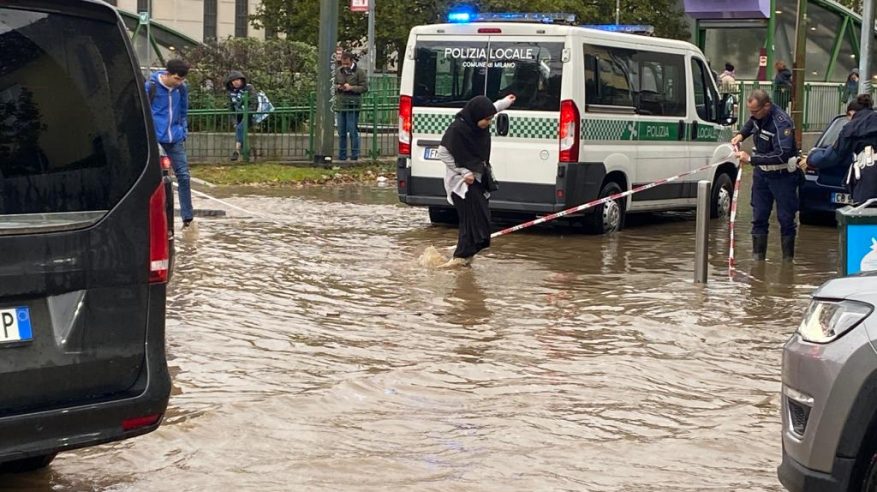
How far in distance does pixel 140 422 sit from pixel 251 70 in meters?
18.3

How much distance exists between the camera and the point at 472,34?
47.6 ft

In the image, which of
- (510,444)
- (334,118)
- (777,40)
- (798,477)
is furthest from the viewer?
(777,40)

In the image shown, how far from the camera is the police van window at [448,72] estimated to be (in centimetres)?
1444

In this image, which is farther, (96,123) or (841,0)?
(841,0)

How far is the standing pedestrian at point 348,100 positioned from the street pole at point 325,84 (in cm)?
66

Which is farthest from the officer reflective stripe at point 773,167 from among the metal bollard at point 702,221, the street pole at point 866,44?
the street pole at point 866,44

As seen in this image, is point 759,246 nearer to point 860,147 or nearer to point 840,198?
point 860,147

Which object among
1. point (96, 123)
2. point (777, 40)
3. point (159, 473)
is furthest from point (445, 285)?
point (777, 40)

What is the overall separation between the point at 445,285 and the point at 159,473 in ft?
17.8

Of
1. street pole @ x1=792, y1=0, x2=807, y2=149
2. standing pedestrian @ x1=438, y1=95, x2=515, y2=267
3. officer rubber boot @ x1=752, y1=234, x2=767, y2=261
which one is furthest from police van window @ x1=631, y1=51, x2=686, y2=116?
street pole @ x1=792, y1=0, x2=807, y2=149

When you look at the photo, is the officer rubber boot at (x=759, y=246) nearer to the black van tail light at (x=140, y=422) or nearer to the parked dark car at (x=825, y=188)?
the parked dark car at (x=825, y=188)

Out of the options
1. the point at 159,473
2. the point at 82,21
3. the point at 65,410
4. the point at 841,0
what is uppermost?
the point at 841,0

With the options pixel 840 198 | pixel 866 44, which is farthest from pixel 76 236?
pixel 866 44

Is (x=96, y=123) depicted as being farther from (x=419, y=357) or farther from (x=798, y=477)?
(x=419, y=357)
